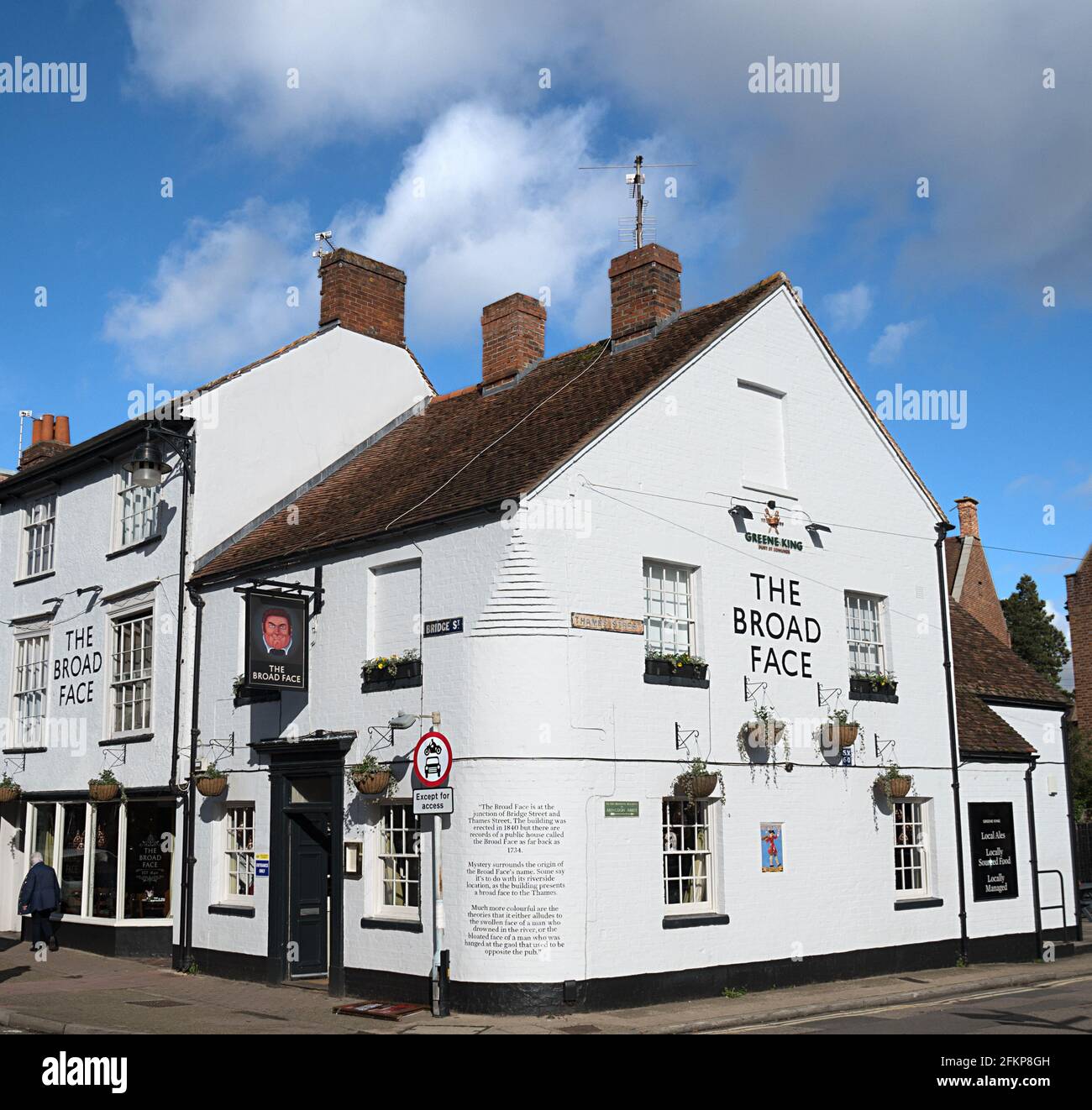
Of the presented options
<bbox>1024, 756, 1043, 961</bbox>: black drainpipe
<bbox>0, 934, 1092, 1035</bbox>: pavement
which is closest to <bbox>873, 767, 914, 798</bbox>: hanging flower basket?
<bbox>0, 934, 1092, 1035</bbox>: pavement

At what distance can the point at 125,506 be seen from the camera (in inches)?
876

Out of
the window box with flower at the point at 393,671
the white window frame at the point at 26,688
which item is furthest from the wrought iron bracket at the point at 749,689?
the white window frame at the point at 26,688

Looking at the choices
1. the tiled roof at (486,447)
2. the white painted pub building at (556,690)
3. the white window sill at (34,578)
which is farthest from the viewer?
the white window sill at (34,578)

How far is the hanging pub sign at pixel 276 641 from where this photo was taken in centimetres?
1705

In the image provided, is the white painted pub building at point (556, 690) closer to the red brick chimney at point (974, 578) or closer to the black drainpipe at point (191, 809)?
the black drainpipe at point (191, 809)

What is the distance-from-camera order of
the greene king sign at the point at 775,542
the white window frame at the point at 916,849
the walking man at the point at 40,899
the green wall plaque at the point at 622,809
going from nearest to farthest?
1. the green wall plaque at the point at 622,809
2. the greene king sign at the point at 775,542
3. the white window frame at the point at 916,849
4. the walking man at the point at 40,899

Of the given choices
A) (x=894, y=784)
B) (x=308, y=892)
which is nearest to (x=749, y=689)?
(x=894, y=784)

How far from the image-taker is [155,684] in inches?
808

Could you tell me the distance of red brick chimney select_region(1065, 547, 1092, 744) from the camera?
109ft

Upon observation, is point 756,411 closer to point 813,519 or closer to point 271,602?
point 813,519

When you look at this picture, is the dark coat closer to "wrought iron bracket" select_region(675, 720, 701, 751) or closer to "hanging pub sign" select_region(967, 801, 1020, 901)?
"wrought iron bracket" select_region(675, 720, 701, 751)

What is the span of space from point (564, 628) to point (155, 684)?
27.6ft

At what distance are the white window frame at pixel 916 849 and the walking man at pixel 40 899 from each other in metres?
13.3
